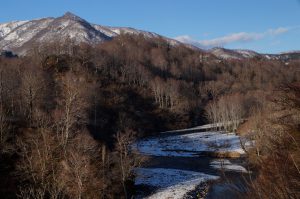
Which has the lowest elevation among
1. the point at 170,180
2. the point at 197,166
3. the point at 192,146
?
the point at 197,166

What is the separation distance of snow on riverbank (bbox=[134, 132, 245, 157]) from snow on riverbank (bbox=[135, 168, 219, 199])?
1459 centimetres

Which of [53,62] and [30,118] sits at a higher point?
[53,62]

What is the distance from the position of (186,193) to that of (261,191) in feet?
104

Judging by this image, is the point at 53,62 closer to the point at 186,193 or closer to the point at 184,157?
the point at 184,157

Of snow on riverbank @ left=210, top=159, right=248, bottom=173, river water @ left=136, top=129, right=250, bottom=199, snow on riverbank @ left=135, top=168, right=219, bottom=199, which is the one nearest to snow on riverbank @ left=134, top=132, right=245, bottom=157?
river water @ left=136, top=129, right=250, bottom=199

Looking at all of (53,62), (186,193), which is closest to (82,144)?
(186,193)

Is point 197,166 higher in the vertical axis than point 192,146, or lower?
lower

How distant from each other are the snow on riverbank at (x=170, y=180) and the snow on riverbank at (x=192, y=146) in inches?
575

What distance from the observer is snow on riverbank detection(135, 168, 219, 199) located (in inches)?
1441

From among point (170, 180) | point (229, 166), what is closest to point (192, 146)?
point (229, 166)

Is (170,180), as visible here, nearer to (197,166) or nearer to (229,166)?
(229,166)

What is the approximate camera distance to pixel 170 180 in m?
41.7

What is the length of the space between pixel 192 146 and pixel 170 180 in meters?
27.9

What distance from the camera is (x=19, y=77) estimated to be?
91062mm
